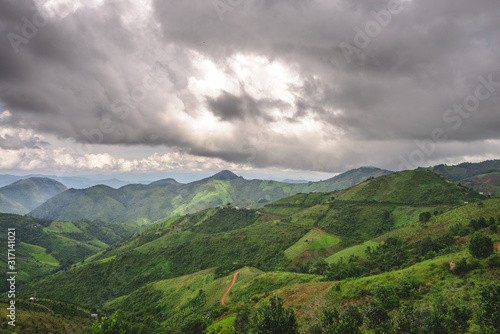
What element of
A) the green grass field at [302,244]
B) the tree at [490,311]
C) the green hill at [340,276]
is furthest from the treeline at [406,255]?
the green grass field at [302,244]

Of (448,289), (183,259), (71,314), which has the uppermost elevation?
(448,289)

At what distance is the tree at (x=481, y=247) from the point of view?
44625 millimetres

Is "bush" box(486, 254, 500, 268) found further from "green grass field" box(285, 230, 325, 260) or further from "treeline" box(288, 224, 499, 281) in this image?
"green grass field" box(285, 230, 325, 260)

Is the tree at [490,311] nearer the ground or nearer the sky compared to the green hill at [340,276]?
nearer the sky

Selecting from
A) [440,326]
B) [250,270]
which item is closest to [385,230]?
[250,270]

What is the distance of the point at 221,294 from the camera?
9900 cm

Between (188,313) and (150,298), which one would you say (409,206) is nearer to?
(188,313)

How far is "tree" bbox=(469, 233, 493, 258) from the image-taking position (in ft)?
146

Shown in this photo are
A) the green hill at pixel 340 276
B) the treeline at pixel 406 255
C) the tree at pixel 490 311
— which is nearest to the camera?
the tree at pixel 490 311

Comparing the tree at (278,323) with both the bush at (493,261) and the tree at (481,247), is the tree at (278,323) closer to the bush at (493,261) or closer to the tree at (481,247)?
the bush at (493,261)

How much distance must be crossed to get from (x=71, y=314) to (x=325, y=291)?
11067cm

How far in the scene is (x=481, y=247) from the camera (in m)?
45.1

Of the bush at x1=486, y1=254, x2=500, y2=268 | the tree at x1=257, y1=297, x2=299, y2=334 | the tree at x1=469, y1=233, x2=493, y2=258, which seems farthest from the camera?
the tree at x1=469, y1=233, x2=493, y2=258

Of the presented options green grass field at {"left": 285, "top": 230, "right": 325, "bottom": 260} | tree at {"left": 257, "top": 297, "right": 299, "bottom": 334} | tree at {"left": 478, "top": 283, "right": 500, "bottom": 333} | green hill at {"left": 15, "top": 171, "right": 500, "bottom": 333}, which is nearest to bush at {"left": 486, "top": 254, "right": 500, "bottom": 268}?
green hill at {"left": 15, "top": 171, "right": 500, "bottom": 333}
